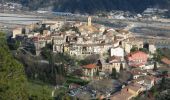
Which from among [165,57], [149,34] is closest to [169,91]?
[165,57]

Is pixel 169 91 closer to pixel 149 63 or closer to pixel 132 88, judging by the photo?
pixel 132 88

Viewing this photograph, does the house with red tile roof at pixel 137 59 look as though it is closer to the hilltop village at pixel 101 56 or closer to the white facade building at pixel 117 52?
the hilltop village at pixel 101 56

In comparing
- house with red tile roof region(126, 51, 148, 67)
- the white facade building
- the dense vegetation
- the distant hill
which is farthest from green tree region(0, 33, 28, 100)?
the distant hill

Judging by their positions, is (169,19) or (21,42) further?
(169,19)

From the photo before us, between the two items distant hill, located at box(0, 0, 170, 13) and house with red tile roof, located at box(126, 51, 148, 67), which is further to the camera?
distant hill, located at box(0, 0, 170, 13)

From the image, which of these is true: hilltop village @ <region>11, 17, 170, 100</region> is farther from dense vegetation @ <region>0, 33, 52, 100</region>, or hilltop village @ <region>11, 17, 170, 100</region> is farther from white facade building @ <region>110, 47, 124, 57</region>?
dense vegetation @ <region>0, 33, 52, 100</region>

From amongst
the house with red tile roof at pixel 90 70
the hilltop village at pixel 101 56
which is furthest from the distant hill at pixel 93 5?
the house with red tile roof at pixel 90 70


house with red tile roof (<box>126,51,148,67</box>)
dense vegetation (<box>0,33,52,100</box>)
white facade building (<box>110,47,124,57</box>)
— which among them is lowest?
house with red tile roof (<box>126,51,148,67</box>)
